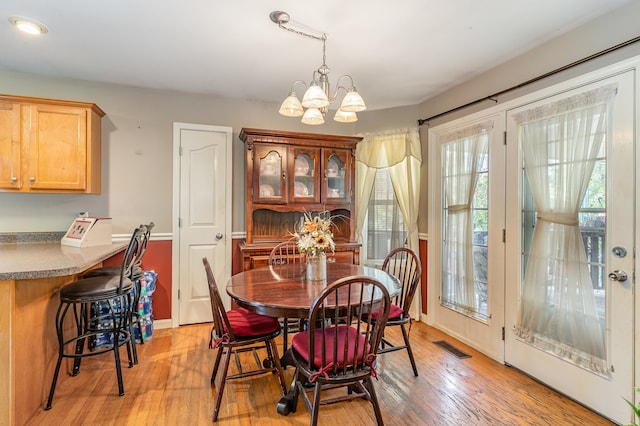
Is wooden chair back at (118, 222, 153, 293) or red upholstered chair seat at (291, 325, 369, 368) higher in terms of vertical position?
wooden chair back at (118, 222, 153, 293)

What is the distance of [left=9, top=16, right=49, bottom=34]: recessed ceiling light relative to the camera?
2.18 meters

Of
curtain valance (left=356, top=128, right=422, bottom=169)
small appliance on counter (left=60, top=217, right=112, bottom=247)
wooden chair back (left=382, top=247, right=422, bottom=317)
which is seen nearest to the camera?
wooden chair back (left=382, top=247, right=422, bottom=317)

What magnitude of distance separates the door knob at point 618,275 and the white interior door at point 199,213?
3.22 meters

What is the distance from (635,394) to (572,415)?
361 mm

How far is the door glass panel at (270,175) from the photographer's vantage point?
3.46 metres

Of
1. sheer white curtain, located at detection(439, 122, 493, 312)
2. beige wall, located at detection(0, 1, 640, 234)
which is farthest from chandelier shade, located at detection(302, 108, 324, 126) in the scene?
sheer white curtain, located at detection(439, 122, 493, 312)

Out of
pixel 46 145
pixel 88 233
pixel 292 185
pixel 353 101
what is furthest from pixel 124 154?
pixel 353 101

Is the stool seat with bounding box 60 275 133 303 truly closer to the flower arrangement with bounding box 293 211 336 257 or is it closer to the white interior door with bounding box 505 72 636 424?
the flower arrangement with bounding box 293 211 336 257

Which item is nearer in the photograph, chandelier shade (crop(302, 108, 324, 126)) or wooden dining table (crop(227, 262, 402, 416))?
wooden dining table (crop(227, 262, 402, 416))

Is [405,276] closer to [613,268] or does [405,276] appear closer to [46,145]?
[613,268]

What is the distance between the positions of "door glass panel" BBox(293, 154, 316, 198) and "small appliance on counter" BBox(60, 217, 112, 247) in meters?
1.85

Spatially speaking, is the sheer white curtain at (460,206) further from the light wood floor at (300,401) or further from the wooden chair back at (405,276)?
the light wood floor at (300,401)

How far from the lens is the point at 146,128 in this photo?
135 inches

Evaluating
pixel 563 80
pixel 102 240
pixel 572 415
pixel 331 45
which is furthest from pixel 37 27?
pixel 572 415
